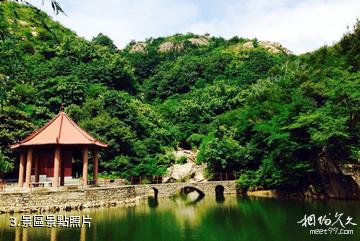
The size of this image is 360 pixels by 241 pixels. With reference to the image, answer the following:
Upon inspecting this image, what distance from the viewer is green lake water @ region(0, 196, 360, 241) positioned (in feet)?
39.5

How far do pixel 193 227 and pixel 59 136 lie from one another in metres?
10.8

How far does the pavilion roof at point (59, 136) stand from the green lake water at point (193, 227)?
14.4 ft

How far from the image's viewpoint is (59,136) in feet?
69.9

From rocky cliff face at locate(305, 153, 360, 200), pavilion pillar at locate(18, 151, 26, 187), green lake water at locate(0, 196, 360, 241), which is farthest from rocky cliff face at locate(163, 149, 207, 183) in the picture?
pavilion pillar at locate(18, 151, 26, 187)

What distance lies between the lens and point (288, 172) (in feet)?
83.1

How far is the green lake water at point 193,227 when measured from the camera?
1205cm

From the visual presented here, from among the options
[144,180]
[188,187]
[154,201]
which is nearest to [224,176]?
[188,187]

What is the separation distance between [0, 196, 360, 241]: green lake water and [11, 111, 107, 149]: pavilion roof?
4.39m

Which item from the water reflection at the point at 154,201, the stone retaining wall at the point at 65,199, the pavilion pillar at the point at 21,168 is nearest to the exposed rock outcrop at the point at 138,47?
the water reflection at the point at 154,201

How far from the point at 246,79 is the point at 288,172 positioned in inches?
1027

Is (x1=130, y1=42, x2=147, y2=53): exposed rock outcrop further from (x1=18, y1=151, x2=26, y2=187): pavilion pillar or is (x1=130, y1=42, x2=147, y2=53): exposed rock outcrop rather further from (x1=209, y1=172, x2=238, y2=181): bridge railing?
(x1=18, y1=151, x2=26, y2=187): pavilion pillar

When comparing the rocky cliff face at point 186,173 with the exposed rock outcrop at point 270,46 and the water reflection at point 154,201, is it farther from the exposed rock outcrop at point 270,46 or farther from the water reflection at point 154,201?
the exposed rock outcrop at point 270,46

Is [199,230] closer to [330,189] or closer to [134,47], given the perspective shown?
[330,189]

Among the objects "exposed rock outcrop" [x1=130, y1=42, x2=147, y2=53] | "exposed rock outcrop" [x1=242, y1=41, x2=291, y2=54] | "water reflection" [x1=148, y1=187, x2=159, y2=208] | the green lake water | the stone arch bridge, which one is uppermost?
"exposed rock outcrop" [x1=130, y1=42, x2=147, y2=53]
